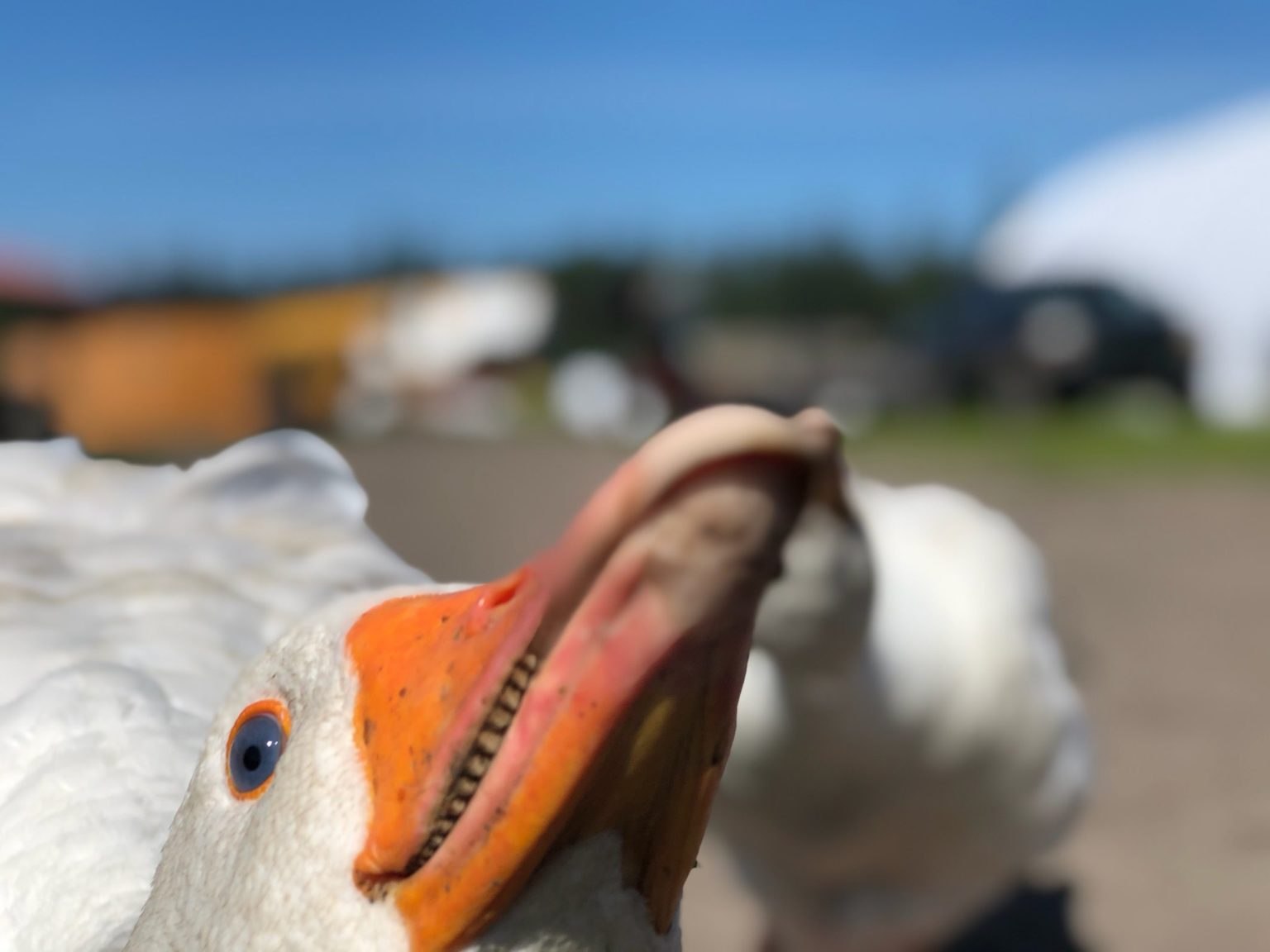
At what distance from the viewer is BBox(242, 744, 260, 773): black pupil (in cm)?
106

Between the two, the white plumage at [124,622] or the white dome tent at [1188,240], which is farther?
the white dome tent at [1188,240]

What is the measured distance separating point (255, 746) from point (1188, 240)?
18.1 meters

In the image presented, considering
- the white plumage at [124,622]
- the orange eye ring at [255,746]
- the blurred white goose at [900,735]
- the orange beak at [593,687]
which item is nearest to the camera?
the orange beak at [593,687]

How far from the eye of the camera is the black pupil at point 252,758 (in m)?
1.06

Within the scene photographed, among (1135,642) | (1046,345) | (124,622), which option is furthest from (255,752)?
(1046,345)

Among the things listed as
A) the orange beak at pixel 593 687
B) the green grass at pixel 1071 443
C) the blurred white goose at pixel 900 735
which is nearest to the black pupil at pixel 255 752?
the orange beak at pixel 593 687

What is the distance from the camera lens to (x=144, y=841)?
1.49 metres

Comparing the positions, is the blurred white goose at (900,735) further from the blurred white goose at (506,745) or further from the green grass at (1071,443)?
the green grass at (1071,443)

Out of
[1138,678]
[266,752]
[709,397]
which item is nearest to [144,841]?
[266,752]

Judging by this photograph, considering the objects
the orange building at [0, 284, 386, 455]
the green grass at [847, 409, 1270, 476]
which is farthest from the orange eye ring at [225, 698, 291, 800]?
the green grass at [847, 409, 1270, 476]

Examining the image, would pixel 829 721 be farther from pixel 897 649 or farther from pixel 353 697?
pixel 353 697

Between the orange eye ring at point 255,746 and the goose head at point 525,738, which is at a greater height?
the goose head at point 525,738

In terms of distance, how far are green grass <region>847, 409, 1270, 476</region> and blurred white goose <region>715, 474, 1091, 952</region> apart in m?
6.64

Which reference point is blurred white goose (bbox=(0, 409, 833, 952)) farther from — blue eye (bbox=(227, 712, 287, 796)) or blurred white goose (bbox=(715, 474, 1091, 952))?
blurred white goose (bbox=(715, 474, 1091, 952))
